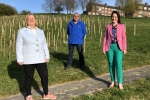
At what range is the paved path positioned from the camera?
5.14 metres

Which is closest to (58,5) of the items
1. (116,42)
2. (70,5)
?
(70,5)

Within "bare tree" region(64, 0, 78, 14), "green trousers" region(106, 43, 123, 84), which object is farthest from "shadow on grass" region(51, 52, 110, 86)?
"bare tree" region(64, 0, 78, 14)

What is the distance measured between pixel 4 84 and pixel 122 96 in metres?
3.02

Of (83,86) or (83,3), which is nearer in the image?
(83,86)

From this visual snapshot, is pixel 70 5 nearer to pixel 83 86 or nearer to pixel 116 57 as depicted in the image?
pixel 83 86

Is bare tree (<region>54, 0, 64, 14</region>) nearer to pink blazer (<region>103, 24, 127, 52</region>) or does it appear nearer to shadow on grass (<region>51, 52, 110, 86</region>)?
shadow on grass (<region>51, 52, 110, 86</region>)

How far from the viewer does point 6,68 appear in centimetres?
718

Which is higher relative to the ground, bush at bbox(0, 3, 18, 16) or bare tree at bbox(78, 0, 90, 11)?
→ bare tree at bbox(78, 0, 90, 11)

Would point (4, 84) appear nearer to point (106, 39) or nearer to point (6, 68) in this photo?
point (6, 68)

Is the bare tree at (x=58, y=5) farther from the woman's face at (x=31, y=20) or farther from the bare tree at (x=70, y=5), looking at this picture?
the woman's face at (x=31, y=20)

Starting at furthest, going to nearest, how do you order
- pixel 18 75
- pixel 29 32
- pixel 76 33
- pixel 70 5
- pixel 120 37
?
pixel 70 5, pixel 76 33, pixel 18 75, pixel 120 37, pixel 29 32

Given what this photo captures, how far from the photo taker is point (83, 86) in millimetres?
5785

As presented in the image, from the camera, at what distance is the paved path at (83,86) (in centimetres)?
514

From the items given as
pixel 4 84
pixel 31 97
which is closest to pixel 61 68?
pixel 4 84
